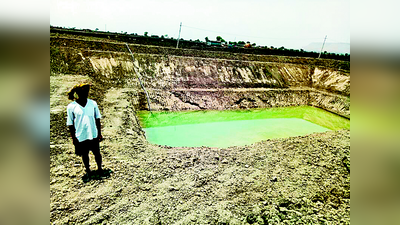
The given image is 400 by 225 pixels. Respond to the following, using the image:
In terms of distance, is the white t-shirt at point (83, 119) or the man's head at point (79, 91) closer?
the man's head at point (79, 91)

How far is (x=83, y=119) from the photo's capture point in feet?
13.1

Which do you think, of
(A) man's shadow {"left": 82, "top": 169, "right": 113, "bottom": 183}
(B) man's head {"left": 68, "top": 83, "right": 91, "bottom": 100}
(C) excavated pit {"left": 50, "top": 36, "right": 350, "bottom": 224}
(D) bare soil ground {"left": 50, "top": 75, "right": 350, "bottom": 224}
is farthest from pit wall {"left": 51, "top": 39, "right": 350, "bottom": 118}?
(B) man's head {"left": 68, "top": 83, "right": 91, "bottom": 100}

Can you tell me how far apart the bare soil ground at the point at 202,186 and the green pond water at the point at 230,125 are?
3634 mm

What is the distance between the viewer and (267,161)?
6.55m

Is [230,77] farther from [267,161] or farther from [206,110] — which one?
[267,161]

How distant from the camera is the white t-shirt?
154 inches

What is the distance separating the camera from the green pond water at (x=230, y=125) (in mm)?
11195

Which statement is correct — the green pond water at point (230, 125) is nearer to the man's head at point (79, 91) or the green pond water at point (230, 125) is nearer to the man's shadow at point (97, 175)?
the man's shadow at point (97, 175)

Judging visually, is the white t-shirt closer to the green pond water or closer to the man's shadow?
the man's shadow

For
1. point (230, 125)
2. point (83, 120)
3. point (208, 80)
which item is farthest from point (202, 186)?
point (208, 80)

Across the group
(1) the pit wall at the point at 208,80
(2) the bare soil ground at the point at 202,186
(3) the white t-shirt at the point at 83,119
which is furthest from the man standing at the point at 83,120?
(1) the pit wall at the point at 208,80

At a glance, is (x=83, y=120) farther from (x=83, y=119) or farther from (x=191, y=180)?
(x=191, y=180)

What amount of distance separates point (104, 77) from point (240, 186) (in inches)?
587

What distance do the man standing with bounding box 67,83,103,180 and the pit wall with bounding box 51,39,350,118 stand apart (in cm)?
1085
